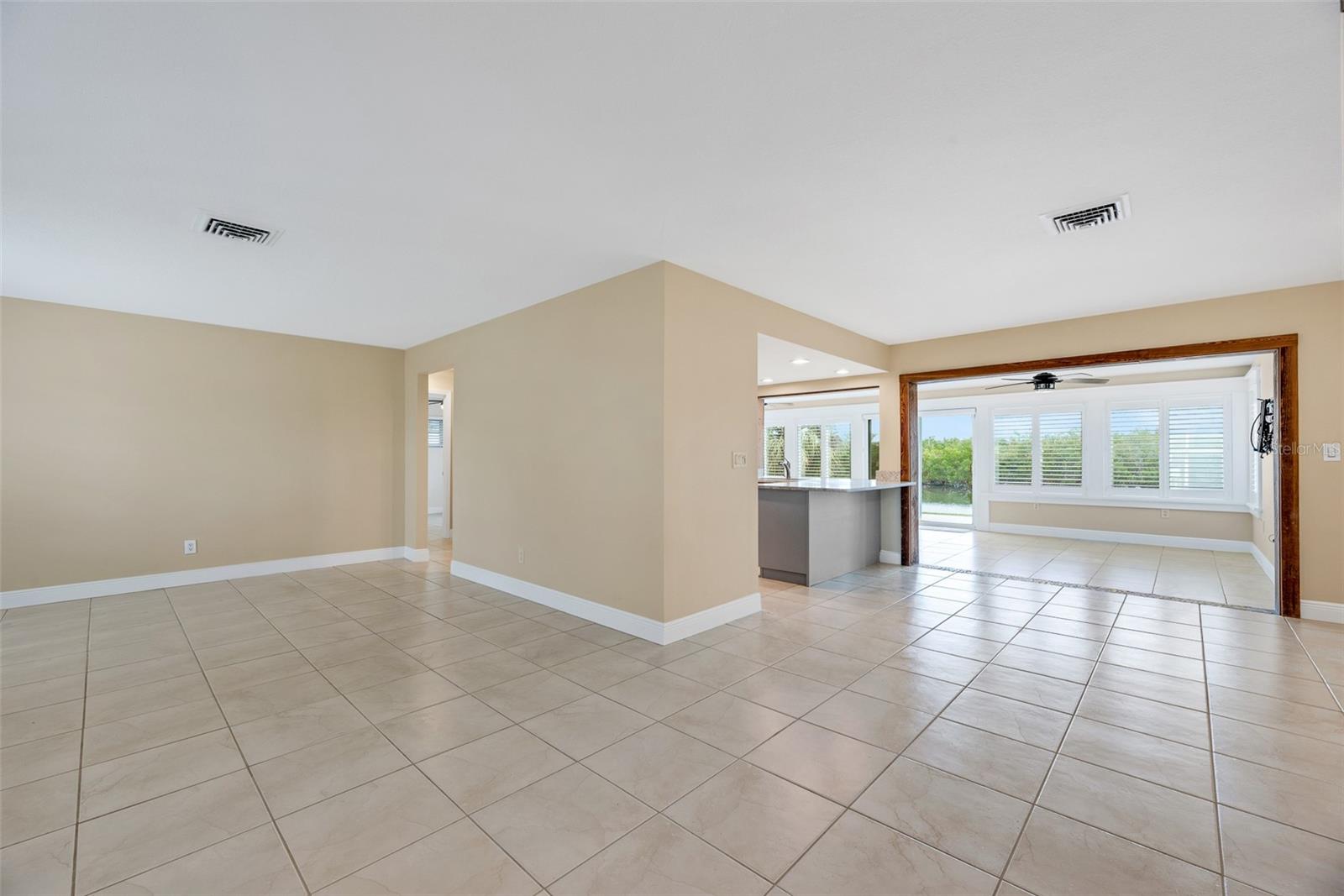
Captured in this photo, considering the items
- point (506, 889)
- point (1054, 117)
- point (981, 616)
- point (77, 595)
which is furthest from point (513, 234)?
point (77, 595)

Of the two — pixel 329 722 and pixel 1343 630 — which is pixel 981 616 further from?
pixel 329 722

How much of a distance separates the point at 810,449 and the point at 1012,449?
3.63 meters

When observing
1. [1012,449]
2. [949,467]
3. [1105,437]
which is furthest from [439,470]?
[1105,437]

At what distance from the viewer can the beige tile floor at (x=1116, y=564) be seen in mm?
5219

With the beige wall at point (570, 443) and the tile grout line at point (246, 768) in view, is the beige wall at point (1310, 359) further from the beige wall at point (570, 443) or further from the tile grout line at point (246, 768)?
the tile grout line at point (246, 768)

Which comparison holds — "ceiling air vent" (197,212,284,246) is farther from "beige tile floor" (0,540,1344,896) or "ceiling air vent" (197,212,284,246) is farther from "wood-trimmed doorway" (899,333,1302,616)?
"wood-trimmed doorway" (899,333,1302,616)

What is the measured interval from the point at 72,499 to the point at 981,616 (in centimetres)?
775

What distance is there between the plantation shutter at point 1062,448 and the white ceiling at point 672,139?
4842 mm

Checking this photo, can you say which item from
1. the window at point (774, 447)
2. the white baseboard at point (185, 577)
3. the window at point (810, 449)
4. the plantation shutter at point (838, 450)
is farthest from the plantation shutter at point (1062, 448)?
the white baseboard at point (185, 577)

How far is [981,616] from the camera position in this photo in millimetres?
4355

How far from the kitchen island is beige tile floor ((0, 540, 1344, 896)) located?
1392 mm

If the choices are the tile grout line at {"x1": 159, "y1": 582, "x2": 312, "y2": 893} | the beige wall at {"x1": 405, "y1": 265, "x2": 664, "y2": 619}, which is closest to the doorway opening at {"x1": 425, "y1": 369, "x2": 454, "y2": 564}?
the beige wall at {"x1": 405, "y1": 265, "x2": 664, "y2": 619}

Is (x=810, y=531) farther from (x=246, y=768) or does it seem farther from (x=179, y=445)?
(x=179, y=445)

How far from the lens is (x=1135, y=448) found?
8.16m
